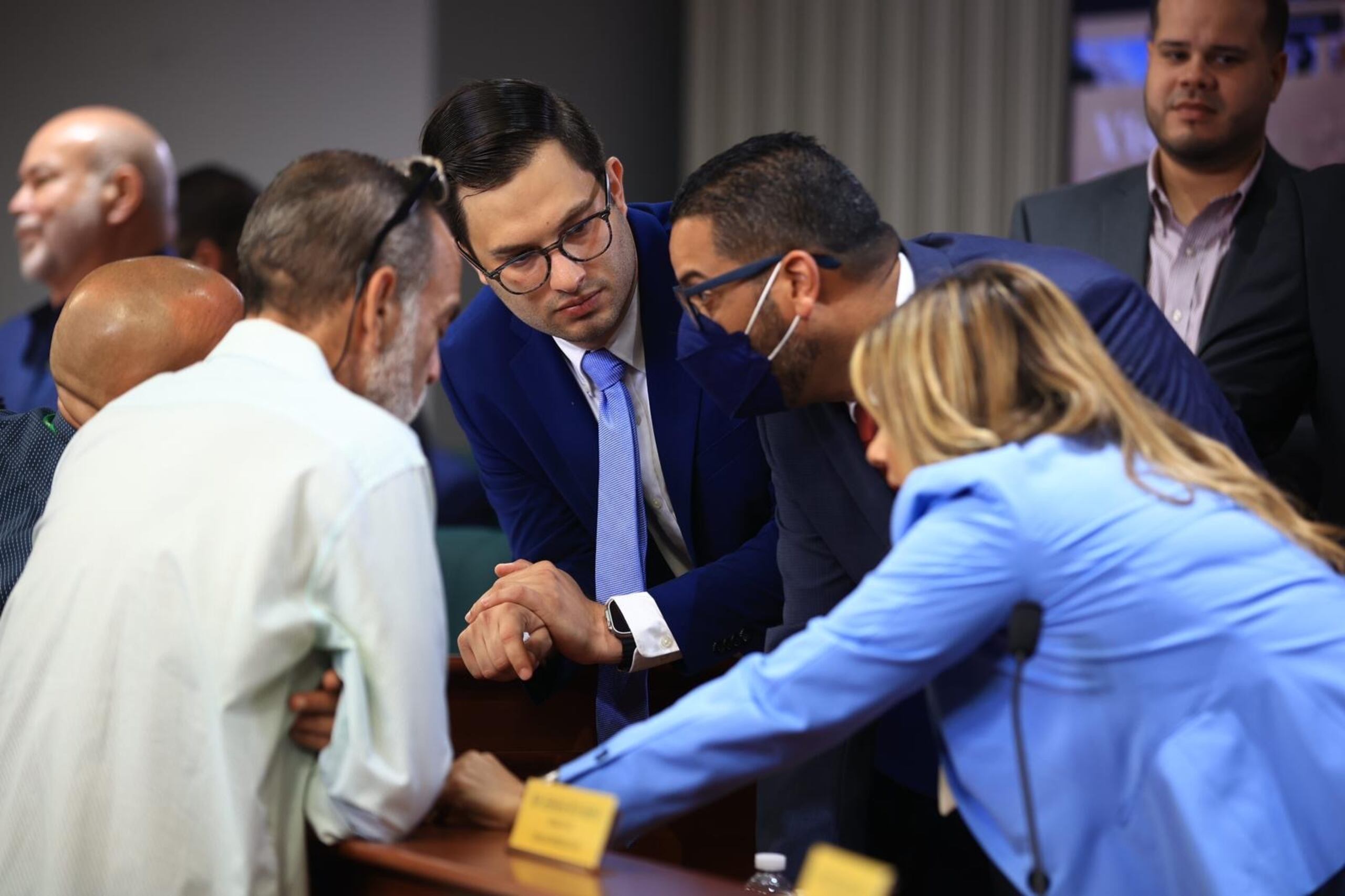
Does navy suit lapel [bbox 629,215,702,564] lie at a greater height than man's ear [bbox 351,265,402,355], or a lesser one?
lesser

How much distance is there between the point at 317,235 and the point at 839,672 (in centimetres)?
76

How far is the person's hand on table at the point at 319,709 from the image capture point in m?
1.61

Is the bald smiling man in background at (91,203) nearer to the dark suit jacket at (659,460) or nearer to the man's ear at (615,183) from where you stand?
the dark suit jacket at (659,460)

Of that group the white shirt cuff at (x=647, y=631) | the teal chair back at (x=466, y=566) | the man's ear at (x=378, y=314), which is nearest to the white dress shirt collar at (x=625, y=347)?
the white shirt cuff at (x=647, y=631)

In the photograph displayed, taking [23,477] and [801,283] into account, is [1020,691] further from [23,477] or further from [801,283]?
[23,477]

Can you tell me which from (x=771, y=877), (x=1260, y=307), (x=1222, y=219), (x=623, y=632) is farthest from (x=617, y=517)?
(x=1222, y=219)

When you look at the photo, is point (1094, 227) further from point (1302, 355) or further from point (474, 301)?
point (474, 301)

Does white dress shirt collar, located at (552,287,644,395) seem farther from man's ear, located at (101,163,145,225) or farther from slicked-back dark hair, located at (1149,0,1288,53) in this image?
man's ear, located at (101,163,145,225)

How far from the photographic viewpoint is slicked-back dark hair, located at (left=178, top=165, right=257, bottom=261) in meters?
4.70

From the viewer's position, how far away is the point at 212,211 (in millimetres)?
4742

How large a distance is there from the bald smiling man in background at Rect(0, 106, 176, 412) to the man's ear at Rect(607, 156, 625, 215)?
7.03ft

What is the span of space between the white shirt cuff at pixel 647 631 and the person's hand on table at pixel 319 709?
36.5 inches

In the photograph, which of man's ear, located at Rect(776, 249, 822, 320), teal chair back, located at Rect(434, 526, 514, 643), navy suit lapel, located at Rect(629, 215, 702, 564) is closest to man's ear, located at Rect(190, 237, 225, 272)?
teal chair back, located at Rect(434, 526, 514, 643)

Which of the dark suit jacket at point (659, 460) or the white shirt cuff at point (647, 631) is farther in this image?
the dark suit jacket at point (659, 460)
